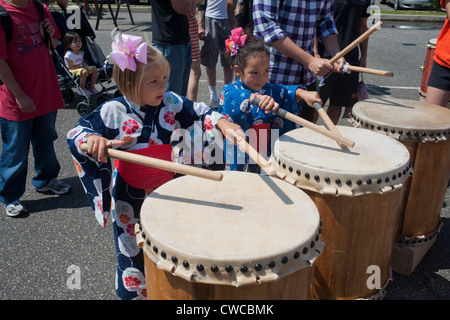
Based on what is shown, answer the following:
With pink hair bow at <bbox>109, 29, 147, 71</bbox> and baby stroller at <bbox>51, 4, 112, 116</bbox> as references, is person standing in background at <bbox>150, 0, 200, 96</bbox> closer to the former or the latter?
baby stroller at <bbox>51, 4, 112, 116</bbox>

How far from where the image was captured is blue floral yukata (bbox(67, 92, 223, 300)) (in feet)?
5.76

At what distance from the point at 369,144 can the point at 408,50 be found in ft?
22.0

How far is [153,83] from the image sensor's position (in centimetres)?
173

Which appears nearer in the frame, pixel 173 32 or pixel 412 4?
pixel 173 32

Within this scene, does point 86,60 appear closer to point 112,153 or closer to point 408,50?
point 112,153

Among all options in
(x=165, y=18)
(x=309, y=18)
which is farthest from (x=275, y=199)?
(x=165, y=18)

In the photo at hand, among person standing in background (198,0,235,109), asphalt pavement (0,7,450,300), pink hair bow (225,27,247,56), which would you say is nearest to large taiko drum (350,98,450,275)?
asphalt pavement (0,7,450,300)

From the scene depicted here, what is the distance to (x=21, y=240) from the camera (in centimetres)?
250

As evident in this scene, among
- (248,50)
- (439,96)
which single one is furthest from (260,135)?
(439,96)

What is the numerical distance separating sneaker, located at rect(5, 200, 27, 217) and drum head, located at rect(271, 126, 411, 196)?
1.75m

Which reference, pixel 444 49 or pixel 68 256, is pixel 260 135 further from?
pixel 444 49

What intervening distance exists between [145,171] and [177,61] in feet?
6.17

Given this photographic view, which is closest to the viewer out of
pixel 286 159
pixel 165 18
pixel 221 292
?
pixel 221 292

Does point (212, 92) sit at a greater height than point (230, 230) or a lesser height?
lesser
